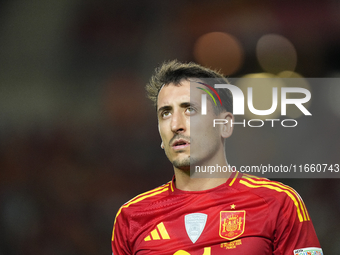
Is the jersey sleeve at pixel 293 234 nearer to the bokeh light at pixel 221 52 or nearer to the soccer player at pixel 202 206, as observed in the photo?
the soccer player at pixel 202 206

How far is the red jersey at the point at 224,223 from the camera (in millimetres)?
1520

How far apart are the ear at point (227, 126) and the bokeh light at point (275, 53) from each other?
200 centimetres

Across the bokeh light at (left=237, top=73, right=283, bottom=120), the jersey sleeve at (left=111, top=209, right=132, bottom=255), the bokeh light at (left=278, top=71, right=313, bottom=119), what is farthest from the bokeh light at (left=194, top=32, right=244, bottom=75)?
the jersey sleeve at (left=111, top=209, right=132, bottom=255)

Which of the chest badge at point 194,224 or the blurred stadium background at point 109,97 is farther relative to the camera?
the blurred stadium background at point 109,97

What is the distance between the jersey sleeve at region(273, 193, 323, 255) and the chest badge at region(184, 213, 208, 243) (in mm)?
354

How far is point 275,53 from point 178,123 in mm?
2296

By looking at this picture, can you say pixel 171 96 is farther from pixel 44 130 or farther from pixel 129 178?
pixel 44 130

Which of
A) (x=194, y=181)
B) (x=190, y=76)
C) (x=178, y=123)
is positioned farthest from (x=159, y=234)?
(x=190, y=76)

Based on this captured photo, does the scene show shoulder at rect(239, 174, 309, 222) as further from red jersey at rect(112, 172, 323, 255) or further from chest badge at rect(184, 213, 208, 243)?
chest badge at rect(184, 213, 208, 243)

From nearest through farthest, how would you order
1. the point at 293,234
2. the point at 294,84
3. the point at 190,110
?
1. the point at 293,234
2. the point at 190,110
3. the point at 294,84

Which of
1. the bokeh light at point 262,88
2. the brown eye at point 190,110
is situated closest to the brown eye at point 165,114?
the brown eye at point 190,110

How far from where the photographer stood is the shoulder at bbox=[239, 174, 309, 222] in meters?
1.57

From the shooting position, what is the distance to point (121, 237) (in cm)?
183

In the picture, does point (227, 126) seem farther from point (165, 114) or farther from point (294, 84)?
point (294, 84)
